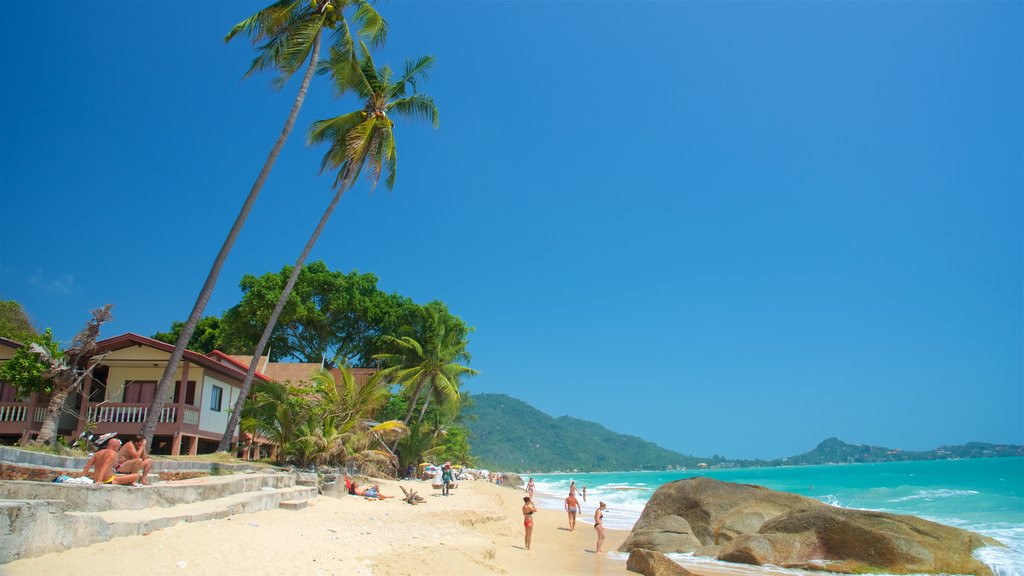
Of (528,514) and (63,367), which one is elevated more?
(63,367)

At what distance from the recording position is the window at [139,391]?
2109 centimetres

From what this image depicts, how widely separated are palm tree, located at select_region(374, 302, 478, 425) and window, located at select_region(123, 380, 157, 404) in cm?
1121

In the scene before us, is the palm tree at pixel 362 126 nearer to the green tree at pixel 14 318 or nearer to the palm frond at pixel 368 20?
the palm frond at pixel 368 20

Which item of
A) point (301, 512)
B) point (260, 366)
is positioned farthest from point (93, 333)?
point (260, 366)

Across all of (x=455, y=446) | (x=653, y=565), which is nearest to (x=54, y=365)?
(x=653, y=565)

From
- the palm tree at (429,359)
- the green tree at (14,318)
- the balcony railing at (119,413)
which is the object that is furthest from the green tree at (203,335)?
the balcony railing at (119,413)

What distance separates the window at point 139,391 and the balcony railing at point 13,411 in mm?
3096

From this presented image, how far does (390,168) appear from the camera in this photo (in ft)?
68.3

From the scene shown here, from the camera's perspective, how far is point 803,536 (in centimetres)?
1238

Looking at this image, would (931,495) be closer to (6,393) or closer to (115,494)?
(115,494)

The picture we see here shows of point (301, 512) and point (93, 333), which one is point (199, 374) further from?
point (301, 512)

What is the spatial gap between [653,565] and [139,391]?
60.7ft

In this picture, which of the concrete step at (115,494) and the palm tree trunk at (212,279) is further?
the palm tree trunk at (212,279)

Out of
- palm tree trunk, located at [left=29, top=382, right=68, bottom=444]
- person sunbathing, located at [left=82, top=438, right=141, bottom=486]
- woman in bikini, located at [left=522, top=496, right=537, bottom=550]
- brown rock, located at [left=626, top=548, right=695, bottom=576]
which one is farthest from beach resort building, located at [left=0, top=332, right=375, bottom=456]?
brown rock, located at [left=626, top=548, right=695, bottom=576]
